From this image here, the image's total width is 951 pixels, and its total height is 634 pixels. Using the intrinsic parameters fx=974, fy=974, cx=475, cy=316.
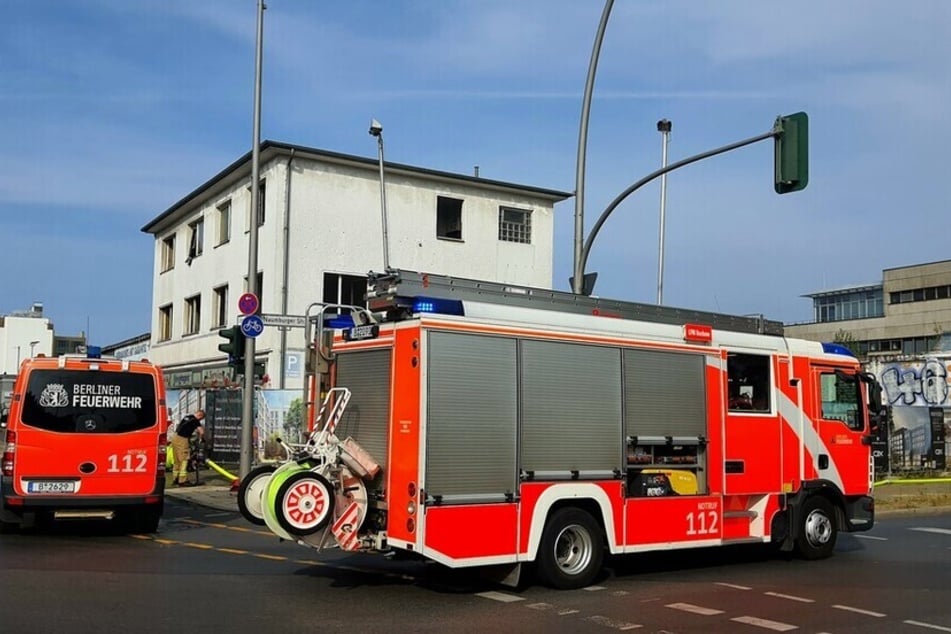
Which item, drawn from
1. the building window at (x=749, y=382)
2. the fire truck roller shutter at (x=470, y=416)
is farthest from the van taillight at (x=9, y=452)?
the building window at (x=749, y=382)

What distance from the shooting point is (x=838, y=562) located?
1170 centimetres

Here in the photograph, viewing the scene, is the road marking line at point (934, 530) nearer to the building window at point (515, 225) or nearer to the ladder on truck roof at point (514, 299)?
the ladder on truck roof at point (514, 299)

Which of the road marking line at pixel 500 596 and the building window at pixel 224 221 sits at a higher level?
the building window at pixel 224 221

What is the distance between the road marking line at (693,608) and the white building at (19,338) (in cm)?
11409

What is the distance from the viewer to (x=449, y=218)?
32.4 m

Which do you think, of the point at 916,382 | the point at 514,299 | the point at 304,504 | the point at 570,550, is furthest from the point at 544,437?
the point at 916,382

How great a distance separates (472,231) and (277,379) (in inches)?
325

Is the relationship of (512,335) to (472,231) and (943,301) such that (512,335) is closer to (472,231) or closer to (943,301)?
(472,231)

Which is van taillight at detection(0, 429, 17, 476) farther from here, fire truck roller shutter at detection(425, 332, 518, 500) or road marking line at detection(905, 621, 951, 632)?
road marking line at detection(905, 621, 951, 632)

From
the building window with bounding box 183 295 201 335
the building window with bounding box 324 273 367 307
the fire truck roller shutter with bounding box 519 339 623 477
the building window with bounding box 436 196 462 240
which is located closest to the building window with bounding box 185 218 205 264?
the building window with bounding box 183 295 201 335

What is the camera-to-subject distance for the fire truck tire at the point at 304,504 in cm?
856

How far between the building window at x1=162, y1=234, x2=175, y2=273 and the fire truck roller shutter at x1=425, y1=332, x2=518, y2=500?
31675 millimetres

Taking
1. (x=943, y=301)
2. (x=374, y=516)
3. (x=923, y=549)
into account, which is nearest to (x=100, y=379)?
(x=374, y=516)

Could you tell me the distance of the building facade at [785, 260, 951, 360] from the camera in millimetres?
81500
